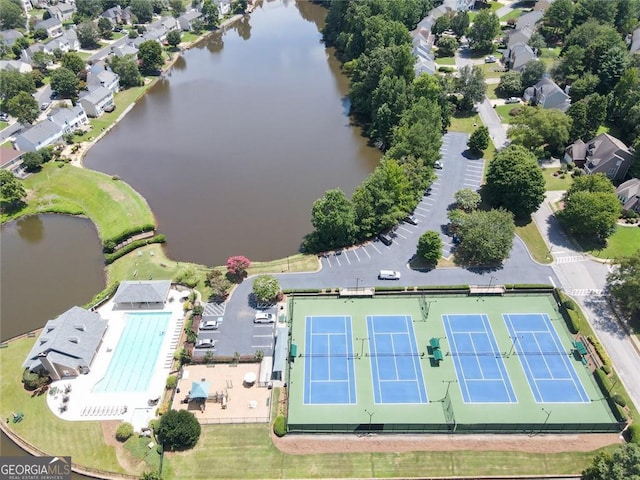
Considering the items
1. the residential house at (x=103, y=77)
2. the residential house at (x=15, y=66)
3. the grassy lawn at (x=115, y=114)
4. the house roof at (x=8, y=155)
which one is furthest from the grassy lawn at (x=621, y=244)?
the residential house at (x=15, y=66)

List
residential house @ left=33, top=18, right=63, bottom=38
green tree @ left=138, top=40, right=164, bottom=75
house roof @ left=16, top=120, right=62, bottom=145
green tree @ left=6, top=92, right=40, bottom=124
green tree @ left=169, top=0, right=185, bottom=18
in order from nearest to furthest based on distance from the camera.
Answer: house roof @ left=16, top=120, right=62, bottom=145
green tree @ left=6, top=92, right=40, bottom=124
green tree @ left=138, top=40, right=164, bottom=75
residential house @ left=33, top=18, right=63, bottom=38
green tree @ left=169, top=0, right=185, bottom=18

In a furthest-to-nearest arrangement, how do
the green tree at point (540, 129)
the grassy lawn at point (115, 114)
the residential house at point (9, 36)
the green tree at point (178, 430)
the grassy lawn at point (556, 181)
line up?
1. the residential house at point (9, 36)
2. the grassy lawn at point (115, 114)
3. the green tree at point (540, 129)
4. the grassy lawn at point (556, 181)
5. the green tree at point (178, 430)

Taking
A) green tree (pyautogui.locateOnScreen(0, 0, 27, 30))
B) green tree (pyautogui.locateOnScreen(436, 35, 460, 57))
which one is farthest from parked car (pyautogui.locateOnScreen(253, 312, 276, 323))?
green tree (pyautogui.locateOnScreen(0, 0, 27, 30))

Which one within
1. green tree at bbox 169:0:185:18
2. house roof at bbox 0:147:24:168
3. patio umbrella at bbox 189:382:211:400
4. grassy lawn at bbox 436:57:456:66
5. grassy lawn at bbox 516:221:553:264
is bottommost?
grassy lawn at bbox 436:57:456:66

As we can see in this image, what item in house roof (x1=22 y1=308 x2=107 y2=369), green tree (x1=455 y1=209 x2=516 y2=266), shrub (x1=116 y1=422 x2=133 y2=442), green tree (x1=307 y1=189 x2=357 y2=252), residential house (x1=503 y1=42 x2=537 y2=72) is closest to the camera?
shrub (x1=116 y1=422 x2=133 y2=442)

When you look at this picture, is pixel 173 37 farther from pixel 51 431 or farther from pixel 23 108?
pixel 51 431

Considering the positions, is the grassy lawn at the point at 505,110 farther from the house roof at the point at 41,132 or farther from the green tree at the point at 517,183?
the house roof at the point at 41,132

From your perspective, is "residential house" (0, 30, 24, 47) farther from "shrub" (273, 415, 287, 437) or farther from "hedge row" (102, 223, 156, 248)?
"shrub" (273, 415, 287, 437)
